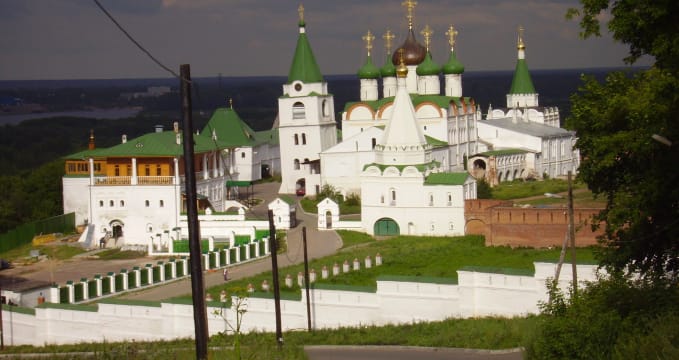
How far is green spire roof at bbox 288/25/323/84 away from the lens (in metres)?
44.8

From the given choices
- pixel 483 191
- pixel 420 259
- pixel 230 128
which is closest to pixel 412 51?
pixel 230 128

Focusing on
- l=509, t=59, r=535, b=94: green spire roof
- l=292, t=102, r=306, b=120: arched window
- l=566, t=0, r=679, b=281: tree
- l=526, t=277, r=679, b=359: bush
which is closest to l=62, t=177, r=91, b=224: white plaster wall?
l=292, t=102, r=306, b=120: arched window

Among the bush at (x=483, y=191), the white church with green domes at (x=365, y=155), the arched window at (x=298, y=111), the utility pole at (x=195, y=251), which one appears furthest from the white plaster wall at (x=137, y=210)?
the utility pole at (x=195, y=251)

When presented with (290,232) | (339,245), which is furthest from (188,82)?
(290,232)

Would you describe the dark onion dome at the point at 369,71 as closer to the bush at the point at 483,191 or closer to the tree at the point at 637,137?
the bush at the point at 483,191

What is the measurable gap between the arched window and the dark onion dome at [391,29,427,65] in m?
4.13

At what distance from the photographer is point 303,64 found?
1772 inches

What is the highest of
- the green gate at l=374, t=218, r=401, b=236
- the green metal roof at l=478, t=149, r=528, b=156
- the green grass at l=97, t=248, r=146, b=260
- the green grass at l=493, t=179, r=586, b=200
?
the green metal roof at l=478, t=149, r=528, b=156

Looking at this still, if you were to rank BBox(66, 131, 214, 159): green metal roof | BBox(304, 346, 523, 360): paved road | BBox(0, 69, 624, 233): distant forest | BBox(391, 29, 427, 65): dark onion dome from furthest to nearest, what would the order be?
BBox(391, 29, 427, 65): dark onion dome < BBox(0, 69, 624, 233): distant forest < BBox(66, 131, 214, 159): green metal roof < BBox(304, 346, 523, 360): paved road

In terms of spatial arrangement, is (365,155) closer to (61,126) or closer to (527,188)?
(527,188)

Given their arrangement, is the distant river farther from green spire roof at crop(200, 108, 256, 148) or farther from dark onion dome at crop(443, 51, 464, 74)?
dark onion dome at crop(443, 51, 464, 74)

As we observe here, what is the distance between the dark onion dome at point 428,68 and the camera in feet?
148

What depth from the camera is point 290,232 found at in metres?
34.8

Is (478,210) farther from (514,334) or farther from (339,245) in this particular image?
(514,334)
